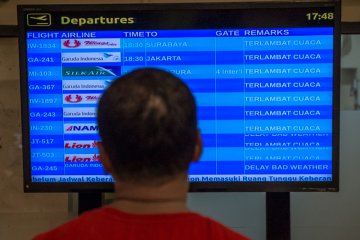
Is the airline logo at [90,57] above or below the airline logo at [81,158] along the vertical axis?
above

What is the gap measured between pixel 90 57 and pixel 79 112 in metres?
0.18

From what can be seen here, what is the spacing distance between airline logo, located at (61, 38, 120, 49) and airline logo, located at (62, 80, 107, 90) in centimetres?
11

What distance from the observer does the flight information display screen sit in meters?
1.41

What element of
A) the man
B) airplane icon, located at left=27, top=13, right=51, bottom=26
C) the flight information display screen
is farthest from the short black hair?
airplane icon, located at left=27, top=13, right=51, bottom=26

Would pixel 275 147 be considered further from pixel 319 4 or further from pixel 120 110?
pixel 120 110

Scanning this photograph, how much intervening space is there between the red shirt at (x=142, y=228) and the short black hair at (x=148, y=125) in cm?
7

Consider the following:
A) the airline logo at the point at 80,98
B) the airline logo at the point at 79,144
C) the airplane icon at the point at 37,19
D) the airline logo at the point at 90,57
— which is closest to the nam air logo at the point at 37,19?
the airplane icon at the point at 37,19

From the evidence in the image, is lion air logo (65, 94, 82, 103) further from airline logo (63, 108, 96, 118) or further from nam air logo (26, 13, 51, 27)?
nam air logo (26, 13, 51, 27)

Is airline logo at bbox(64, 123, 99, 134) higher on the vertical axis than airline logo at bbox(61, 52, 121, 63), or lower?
lower

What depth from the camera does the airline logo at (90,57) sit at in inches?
56.6

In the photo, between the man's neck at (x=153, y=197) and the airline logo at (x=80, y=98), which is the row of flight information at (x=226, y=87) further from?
the man's neck at (x=153, y=197)

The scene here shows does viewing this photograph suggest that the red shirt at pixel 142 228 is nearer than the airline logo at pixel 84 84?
Yes

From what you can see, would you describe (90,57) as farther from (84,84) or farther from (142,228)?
(142,228)

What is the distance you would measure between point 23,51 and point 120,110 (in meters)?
0.86
